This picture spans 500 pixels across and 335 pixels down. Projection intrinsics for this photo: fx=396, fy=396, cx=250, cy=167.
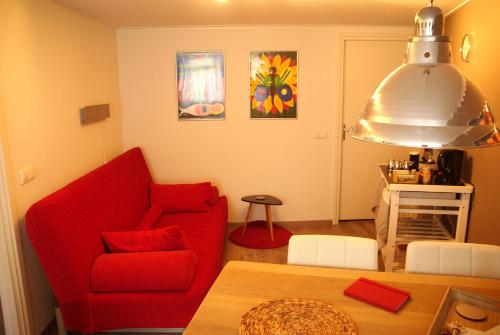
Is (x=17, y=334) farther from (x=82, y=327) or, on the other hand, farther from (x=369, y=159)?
(x=369, y=159)

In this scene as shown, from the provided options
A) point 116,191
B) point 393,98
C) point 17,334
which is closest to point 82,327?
point 17,334

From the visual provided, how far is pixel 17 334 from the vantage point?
93.4 inches

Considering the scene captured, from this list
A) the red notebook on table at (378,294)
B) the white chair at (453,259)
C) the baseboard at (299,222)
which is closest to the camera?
the red notebook on table at (378,294)

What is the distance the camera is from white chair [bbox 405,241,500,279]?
6.14ft

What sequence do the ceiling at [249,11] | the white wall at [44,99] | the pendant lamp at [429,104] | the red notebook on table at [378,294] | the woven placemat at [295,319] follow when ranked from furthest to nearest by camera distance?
the ceiling at [249,11] < the white wall at [44,99] < the red notebook on table at [378,294] < the woven placemat at [295,319] < the pendant lamp at [429,104]

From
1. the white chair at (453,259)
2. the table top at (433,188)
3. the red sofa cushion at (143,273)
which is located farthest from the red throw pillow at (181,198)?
the white chair at (453,259)

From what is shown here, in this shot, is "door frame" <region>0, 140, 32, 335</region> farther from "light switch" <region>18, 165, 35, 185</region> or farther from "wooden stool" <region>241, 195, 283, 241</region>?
"wooden stool" <region>241, 195, 283, 241</region>

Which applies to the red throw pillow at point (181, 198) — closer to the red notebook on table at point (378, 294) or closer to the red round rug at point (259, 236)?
the red round rug at point (259, 236)

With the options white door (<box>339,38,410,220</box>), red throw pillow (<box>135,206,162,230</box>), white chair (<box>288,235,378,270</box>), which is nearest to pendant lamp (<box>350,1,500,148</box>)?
white chair (<box>288,235,378,270</box>)

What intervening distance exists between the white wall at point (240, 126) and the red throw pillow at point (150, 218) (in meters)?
0.73

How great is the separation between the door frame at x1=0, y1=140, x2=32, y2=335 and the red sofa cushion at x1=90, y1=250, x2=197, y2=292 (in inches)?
16.9

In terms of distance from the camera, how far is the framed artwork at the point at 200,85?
4191 mm

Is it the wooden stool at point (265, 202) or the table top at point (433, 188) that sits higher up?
the table top at point (433, 188)

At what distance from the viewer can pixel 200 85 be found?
13.9 feet
